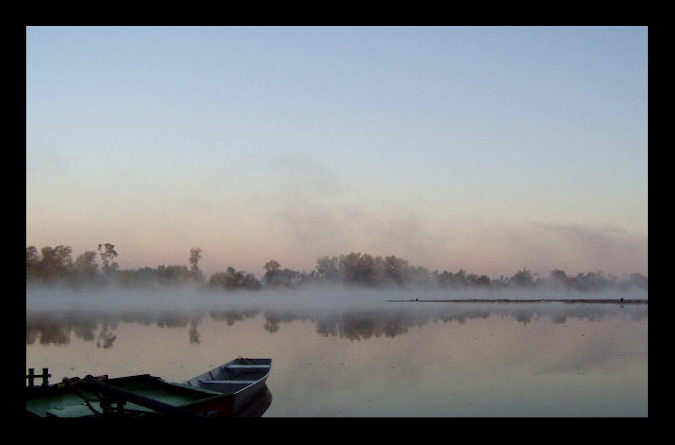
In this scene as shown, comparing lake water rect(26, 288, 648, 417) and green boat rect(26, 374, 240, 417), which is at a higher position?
green boat rect(26, 374, 240, 417)

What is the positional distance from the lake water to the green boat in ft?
10.3

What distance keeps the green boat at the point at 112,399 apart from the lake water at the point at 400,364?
124 inches

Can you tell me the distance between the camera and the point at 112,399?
6.41m

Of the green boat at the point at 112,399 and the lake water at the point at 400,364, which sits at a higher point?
the green boat at the point at 112,399

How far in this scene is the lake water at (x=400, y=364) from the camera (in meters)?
13.2

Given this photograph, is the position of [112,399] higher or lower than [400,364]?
higher

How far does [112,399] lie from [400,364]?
13500 mm

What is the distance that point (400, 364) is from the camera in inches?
749

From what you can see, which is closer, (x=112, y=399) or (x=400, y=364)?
(x=112, y=399)

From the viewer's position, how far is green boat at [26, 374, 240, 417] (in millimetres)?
6215

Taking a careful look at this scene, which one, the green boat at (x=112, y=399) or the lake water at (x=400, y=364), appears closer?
the green boat at (x=112, y=399)

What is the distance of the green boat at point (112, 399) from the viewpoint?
621 centimetres
